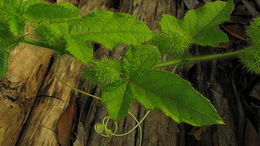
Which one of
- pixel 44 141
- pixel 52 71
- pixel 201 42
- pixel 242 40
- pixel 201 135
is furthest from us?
pixel 242 40

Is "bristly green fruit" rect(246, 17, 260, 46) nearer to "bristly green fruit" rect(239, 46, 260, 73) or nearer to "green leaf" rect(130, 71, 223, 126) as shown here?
"bristly green fruit" rect(239, 46, 260, 73)

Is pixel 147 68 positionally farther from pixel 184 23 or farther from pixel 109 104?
pixel 184 23

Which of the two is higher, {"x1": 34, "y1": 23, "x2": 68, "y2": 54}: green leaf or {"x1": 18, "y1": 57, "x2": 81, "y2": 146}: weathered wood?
{"x1": 34, "y1": 23, "x2": 68, "y2": 54}: green leaf

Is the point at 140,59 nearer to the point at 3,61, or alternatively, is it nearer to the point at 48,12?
the point at 48,12

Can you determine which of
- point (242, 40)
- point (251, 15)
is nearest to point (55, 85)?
point (242, 40)

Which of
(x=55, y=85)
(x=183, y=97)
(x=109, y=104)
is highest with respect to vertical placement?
(x=183, y=97)

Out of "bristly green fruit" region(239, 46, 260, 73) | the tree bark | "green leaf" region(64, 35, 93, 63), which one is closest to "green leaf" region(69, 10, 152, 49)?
"green leaf" region(64, 35, 93, 63)

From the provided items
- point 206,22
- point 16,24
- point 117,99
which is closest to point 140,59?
point 117,99
